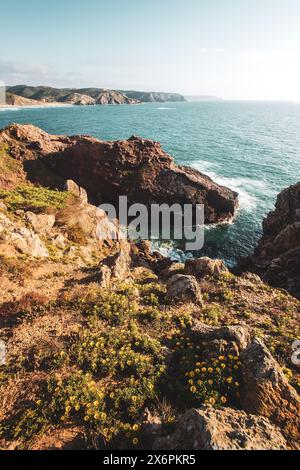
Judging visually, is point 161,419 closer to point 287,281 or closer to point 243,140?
point 287,281

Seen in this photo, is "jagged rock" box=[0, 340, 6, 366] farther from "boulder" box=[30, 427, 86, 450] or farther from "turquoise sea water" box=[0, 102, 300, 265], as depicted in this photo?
"turquoise sea water" box=[0, 102, 300, 265]

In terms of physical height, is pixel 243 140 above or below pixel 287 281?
above

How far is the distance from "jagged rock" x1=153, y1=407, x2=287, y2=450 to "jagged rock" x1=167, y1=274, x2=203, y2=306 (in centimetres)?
872

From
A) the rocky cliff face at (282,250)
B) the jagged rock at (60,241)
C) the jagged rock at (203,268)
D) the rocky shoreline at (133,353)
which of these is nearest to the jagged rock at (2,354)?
the rocky shoreline at (133,353)

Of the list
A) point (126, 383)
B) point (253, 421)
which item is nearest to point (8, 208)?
point (126, 383)

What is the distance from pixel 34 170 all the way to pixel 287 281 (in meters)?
39.3

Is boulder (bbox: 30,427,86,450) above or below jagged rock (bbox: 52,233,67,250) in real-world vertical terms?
below

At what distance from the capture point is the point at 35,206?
30625mm

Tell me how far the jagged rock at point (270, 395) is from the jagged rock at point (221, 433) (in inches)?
19.2

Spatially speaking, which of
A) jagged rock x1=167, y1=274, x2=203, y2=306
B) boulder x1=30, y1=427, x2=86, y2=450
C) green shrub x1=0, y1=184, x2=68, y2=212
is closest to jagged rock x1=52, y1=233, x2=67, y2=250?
green shrub x1=0, y1=184, x2=68, y2=212

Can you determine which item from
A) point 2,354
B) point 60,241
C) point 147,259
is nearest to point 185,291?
point 2,354

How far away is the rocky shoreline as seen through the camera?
29.6 ft
